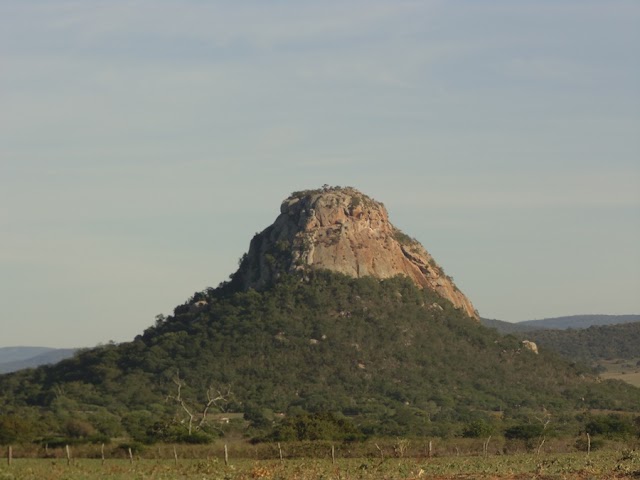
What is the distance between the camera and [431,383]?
109000mm

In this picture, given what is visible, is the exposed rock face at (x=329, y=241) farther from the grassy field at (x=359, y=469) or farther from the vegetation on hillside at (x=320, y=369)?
the grassy field at (x=359, y=469)

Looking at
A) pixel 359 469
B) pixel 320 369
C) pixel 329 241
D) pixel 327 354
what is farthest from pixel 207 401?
pixel 359 469

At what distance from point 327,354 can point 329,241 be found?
13206mm

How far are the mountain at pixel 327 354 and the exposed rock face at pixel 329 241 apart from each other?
15cm

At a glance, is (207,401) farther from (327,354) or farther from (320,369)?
(327,354)

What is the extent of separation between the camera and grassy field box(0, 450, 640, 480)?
38.1 m

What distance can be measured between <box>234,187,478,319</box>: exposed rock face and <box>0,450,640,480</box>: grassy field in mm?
64249

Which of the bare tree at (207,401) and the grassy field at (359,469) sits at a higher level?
the bare tree at (207,401)

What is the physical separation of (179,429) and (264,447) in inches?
400

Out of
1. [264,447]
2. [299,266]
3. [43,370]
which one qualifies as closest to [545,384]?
[299,266]

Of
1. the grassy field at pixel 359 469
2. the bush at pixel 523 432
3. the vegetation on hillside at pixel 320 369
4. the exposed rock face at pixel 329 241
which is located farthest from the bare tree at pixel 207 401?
the grassy field at pixel 359 469

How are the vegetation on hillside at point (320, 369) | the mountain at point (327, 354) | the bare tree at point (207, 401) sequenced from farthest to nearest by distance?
the mountain at point (327, 354)
the vegetation on hillside at point (320, 369)
the bare tree at point (207, 401)

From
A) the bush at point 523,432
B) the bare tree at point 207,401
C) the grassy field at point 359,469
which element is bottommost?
the bush at point 523,432

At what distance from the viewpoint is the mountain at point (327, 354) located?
102 meters
